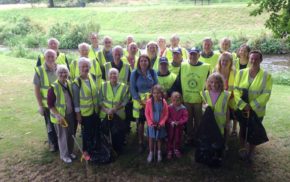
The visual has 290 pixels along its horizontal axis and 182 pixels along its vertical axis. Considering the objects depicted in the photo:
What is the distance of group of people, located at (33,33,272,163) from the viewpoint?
562cm

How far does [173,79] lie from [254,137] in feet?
5.72

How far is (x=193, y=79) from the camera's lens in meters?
6.09

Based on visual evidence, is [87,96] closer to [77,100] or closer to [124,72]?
[77,100]

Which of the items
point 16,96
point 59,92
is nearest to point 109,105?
point 59,92

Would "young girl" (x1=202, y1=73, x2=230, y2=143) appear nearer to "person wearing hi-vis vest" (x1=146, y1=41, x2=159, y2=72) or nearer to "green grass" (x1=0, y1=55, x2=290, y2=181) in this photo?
"green grass" (x1=0, y1=55, x2=290, y2=181)

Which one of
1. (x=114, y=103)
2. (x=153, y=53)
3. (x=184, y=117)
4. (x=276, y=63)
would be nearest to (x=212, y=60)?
(x=153, y=53)

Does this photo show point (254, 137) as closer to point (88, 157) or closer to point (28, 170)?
point (88, 157)

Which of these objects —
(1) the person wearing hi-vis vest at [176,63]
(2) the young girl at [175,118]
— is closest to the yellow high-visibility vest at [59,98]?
(2) the young girl at [175,118]

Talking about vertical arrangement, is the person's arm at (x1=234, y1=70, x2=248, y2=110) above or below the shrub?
Answer: above

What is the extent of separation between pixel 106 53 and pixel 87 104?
1781 mm

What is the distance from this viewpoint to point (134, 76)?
6047 millimetres

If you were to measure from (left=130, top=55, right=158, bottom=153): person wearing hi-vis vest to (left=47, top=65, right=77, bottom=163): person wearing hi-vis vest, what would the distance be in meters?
1.11

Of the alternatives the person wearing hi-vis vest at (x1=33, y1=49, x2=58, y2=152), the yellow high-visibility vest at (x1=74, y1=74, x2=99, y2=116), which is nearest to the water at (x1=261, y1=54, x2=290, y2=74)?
the yellow high-visibility vest at (x1=74, y1=74, x2=99, y2=116)

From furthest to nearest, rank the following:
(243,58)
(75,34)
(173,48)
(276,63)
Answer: (75,34)
(276,63)
(173,48)
(243,58)
